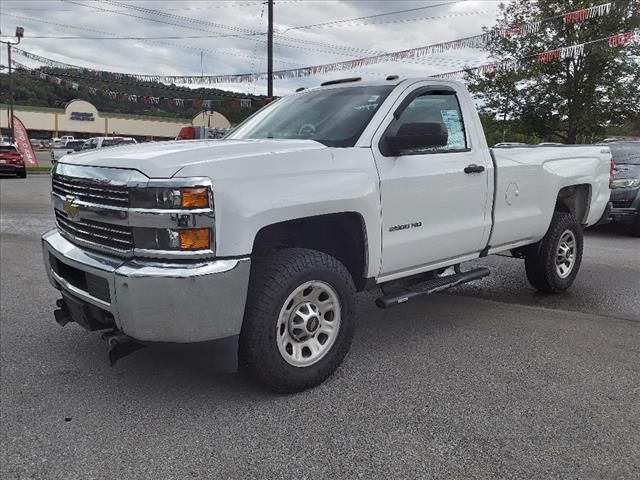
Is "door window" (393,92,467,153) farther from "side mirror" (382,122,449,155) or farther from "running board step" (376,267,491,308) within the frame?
"running board step" (376,267,491,308)

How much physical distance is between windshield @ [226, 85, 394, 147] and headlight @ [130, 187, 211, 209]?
3.70 ft

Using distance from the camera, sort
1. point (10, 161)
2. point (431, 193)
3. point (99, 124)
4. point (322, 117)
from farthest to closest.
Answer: point (99, 124) → point (10, 161) → point (322, 117) → point (431, 193)

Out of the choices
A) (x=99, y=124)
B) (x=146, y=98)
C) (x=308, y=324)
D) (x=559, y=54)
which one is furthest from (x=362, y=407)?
(x=99, y=124)

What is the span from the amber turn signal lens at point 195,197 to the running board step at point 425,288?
1.55 metres

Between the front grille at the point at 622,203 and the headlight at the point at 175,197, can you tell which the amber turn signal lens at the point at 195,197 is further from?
the front grille at the point at 622,203

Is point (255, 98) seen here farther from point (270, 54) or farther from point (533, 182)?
point (533, 182)

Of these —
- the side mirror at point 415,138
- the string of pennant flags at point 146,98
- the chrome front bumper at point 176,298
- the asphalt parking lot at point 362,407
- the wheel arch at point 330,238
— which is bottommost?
the asphalt parking lot at point 362,407

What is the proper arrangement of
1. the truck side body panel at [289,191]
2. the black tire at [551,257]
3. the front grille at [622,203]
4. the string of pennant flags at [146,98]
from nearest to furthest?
the truck side body panel at [289,191], the black tire at [551,257], the front grille at [622,203], the string of pennant flags at [146,98]

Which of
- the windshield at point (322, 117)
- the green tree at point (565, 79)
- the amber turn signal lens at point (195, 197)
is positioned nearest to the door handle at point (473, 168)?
the windshield at point (322, 117)

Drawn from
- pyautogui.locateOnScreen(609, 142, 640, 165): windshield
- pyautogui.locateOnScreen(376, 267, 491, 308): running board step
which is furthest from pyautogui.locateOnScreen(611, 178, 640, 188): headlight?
pyautogui.locateOnScreen(376, 267, 491, 308): running board step

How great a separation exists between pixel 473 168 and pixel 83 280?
2.89 m

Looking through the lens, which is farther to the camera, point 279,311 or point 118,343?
point 279,311

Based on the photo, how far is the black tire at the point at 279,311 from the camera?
3.17 metres

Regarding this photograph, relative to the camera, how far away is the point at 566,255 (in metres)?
5.90
